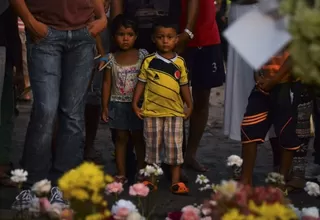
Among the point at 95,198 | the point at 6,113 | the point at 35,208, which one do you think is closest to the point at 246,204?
the point at 95,198

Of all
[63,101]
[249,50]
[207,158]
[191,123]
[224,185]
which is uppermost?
[249,50]

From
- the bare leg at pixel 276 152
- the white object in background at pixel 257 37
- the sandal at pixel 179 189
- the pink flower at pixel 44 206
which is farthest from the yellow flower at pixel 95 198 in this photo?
the bare leg at pixel 276 152

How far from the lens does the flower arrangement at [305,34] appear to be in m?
2.42

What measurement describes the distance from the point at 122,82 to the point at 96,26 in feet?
1.83

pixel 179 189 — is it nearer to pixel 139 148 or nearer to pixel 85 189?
pixel 139 148

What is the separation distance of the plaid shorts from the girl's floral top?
238 millimetres

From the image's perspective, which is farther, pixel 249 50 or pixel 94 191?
pixel 94 191

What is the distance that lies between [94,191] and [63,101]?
1.92 meters

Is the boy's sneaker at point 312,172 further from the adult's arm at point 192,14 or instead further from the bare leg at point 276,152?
the adult's arm at point 192,14

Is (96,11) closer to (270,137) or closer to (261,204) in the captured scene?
(270,137)

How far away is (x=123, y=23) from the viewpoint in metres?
5.29

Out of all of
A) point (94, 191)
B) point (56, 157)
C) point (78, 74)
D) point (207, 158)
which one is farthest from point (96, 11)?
point (94, 191)

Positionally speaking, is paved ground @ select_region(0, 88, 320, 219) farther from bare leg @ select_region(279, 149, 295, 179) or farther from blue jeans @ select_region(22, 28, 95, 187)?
blue jeans @ select_region(22, 28, 95, 187)

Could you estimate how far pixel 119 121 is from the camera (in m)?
5.39
